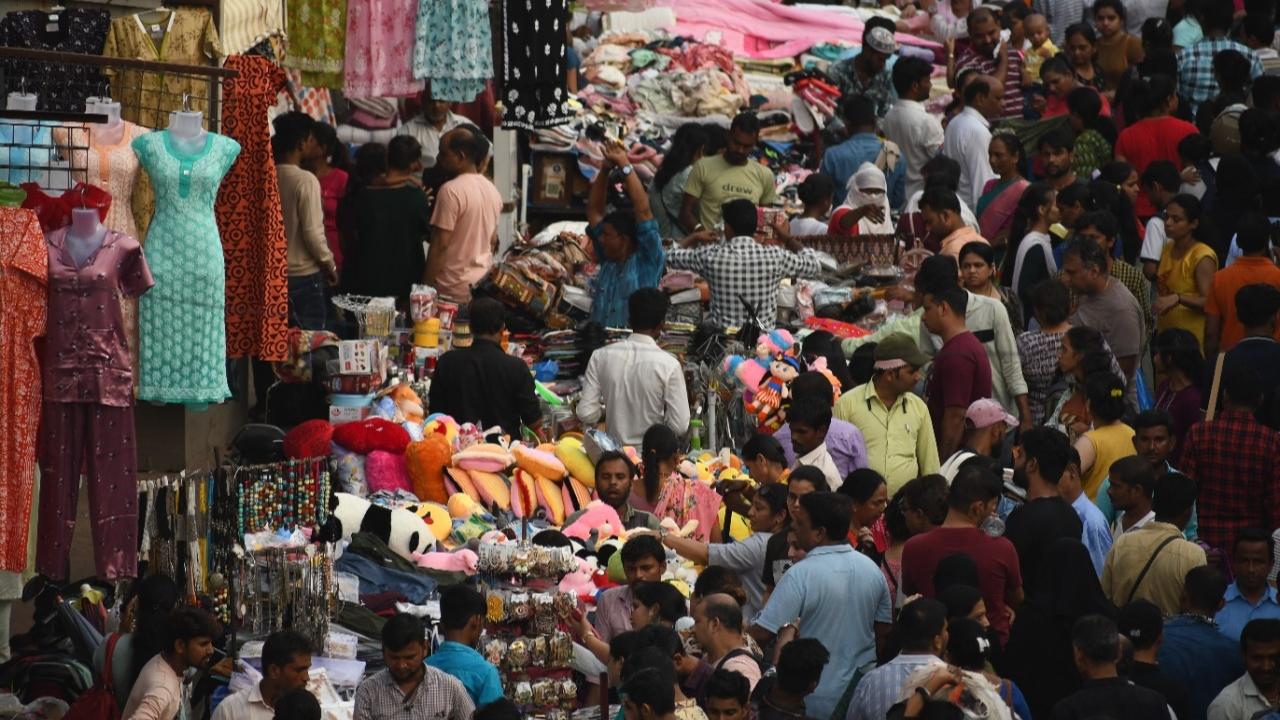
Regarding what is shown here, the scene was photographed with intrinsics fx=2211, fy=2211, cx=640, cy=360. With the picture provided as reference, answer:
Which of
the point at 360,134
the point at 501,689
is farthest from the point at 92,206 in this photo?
the point at 360,134

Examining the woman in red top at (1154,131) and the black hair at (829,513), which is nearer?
the black hair at (829,513)

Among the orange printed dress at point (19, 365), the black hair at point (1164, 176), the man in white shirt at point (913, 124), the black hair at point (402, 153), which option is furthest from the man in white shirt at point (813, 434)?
the man in white shirt at point (913, 124)

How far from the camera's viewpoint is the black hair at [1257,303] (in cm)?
1205

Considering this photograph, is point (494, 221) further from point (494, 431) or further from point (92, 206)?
point (92, 206)

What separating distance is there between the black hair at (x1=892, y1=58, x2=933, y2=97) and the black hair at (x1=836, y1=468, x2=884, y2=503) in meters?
7.79

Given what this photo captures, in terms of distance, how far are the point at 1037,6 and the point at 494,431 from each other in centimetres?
1196

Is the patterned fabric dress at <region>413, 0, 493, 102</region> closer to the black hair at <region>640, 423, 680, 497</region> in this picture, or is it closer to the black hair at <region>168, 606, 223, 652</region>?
the black hair at <region>640, 423, 680, 497</region>

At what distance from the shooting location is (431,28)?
46.7ft

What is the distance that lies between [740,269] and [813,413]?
3.24 meters

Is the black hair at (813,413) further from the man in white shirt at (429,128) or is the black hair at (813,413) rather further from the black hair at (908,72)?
the black hair at (908,72)

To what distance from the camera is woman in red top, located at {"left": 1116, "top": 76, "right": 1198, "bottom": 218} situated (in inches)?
624

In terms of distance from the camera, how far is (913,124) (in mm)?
17266

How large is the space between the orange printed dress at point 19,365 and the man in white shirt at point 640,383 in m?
3.87

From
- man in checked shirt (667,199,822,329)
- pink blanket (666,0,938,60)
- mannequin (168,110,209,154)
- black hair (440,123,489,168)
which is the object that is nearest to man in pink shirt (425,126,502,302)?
black hair (440,123,489,168)
